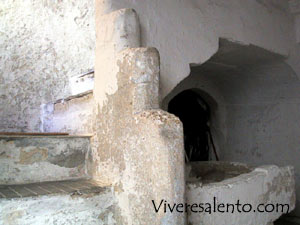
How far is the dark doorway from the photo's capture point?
533 centimetres

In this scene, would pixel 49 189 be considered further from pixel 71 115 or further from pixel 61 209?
pixel 71 115

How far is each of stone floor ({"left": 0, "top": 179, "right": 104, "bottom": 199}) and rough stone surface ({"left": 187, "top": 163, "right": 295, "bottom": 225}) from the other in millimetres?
682

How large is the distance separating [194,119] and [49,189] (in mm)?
3823

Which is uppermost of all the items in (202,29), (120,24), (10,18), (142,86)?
(10,18)

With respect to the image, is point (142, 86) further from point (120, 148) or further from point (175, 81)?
point (175, 81)

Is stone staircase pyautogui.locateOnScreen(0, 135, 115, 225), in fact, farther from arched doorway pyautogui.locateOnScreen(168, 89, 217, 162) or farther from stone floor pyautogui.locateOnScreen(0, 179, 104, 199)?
arched doorway pyautogui.locateOnScreen(168, 89, 217, 162)

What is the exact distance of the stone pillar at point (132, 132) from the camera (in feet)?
5.52

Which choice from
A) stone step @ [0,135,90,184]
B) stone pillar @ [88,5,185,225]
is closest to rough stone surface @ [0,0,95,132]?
stone pillar @ [88,5,185,225]

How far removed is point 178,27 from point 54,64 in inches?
79.7

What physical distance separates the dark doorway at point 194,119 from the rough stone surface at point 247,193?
98.7 inches

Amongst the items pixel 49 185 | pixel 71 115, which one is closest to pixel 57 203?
pixel 49 185

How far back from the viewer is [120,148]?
1982 mm

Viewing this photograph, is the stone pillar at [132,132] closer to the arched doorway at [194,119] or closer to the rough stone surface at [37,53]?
the rough stone surface at [37,53]

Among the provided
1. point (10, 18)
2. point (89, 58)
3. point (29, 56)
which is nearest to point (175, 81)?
point (89, 58)
